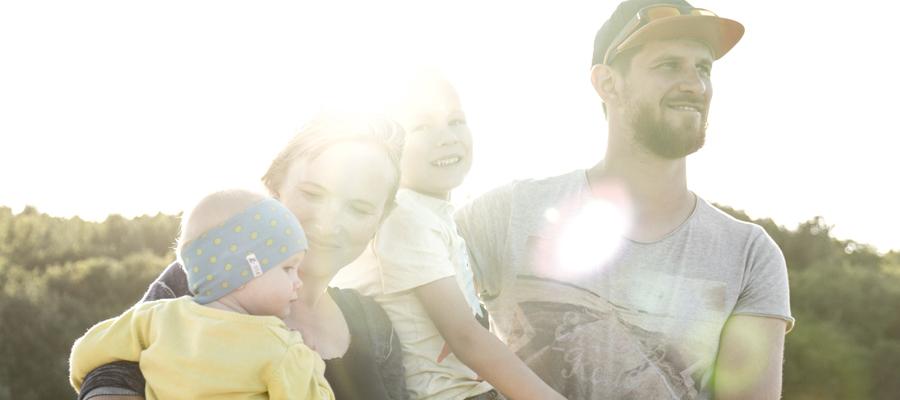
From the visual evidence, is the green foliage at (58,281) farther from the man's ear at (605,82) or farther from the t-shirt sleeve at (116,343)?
the t-shirt sleeve at (116,343)

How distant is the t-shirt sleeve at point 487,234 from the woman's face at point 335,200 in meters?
1.27

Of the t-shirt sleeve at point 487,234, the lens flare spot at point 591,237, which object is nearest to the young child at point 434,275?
the t-shirt sleeve at point 487,234

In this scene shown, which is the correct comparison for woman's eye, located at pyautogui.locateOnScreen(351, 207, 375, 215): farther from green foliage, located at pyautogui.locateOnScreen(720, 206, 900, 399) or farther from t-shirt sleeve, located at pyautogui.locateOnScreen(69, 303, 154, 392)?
green foliage, located at pyautogui.locateOnScreen(720, 206, 900, 399)

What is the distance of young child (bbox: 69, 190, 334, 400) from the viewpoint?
270cm

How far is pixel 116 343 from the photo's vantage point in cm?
276

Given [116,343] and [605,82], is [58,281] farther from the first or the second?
[116,343]

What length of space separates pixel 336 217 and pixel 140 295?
36.9ft

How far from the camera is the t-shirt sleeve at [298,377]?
2689 mm

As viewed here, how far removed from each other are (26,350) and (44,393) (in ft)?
2.06

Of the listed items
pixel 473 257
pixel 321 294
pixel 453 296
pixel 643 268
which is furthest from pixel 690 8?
pixel 321 294

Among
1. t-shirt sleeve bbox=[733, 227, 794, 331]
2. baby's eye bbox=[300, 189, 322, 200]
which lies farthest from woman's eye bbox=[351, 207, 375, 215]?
t-shirt sleeve bbox=[733, 227, 794, 331]

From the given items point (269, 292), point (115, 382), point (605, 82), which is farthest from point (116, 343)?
point (605, 82)

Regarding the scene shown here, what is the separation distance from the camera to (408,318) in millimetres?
3576

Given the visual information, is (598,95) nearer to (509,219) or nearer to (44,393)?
(509,219)
